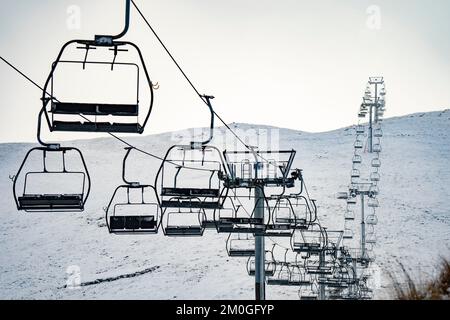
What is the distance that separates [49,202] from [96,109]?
1.81m

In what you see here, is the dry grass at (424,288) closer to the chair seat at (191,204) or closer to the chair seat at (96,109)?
the chair seat at (96,109)

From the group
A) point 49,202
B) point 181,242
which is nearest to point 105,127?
point 49,202

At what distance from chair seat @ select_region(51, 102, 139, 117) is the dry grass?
92.6 inches

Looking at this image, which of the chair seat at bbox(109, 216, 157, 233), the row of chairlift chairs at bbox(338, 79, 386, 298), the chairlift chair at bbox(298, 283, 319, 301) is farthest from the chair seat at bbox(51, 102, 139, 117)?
the row of chairlift chairs at bbox(338, 79, 386, 298)

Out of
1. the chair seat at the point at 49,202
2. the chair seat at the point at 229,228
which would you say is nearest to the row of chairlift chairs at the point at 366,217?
the chair seat at the point at 229,228

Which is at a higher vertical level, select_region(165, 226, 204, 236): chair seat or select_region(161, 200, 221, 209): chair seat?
select_region(161, 200, 221, 209): chair seat

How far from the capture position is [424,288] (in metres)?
4.62

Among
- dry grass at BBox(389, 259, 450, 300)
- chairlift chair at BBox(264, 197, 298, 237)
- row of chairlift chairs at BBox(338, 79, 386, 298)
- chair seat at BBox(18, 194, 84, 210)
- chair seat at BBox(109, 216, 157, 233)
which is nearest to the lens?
dry grass at BBox(389, 259, 450, 300)

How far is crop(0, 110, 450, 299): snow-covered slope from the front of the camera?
106ft

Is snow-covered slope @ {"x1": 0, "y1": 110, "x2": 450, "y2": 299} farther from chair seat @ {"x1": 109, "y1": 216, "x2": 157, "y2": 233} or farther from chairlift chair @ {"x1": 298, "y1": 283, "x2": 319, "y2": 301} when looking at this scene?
chair seat @ {"x1": 109, "y1": 216, "x2": 157, "y2": 233}

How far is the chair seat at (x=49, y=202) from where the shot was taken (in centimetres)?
595
